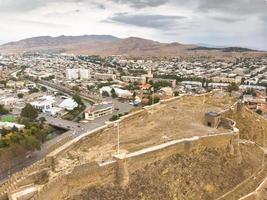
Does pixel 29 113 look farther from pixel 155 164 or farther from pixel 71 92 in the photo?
pixel 155 164

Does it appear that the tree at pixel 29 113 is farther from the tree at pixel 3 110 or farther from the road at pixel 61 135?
the tree at pixel 3 110

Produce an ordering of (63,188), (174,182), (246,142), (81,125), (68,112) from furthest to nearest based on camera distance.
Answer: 1. (68,112)
2. (81,125)
3. (246,142)
4. (174,182)
5. (63,188)

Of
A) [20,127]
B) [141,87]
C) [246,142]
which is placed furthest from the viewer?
[141,87]

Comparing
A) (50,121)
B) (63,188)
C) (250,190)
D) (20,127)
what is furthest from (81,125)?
(63,188)

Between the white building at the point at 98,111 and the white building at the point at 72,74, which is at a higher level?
the white building at the point at 98,111

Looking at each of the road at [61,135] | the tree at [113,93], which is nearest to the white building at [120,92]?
the tree at [113,93]

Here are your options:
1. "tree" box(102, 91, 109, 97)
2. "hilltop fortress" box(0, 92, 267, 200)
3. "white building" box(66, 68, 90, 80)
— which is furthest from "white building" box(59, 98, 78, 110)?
"white building" box(66, 68, 90, 80)

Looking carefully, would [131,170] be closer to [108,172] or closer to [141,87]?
[108,172]

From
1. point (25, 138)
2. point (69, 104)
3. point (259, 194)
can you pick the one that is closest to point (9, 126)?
point (25, 138)
